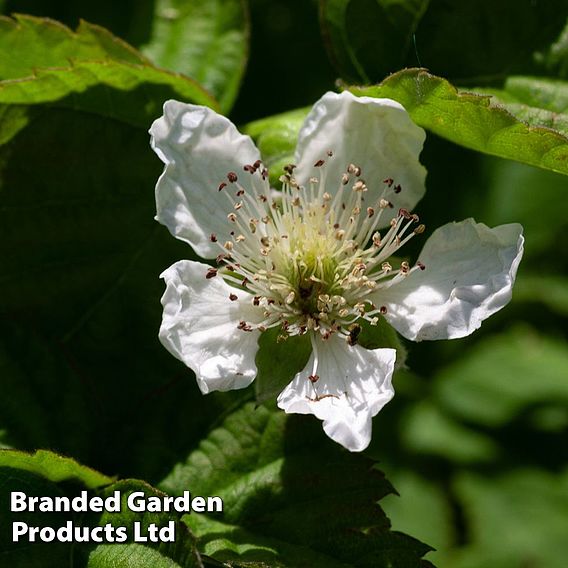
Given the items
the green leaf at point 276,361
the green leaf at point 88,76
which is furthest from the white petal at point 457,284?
the green leaf at point 88,76

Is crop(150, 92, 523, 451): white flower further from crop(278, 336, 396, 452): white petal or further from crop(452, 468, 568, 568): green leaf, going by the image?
crop(452, 468, 568, 568): green leaf

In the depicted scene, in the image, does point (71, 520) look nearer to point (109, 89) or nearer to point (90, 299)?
point (90, 299)

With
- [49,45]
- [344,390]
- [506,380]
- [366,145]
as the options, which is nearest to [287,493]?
[344,390]

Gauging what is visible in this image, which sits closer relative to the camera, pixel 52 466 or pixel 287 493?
pixel 52 466

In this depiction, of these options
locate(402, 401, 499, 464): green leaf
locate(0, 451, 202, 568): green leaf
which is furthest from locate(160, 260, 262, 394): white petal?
locate(402, 401, 499, 464): green leaf

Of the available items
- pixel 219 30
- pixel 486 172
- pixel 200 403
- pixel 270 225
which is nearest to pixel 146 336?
pixel 200 403

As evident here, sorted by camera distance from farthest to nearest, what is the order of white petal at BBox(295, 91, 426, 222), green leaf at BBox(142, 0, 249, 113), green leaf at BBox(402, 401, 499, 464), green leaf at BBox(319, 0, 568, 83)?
green leaf at BBox(402, 401, 499, 464)
green leaf at BBox(142, 0, 249, 113)
green leaf at BBox(319, 0, 568, 83)
white petal at BBox(295, 91, 426, 222)
